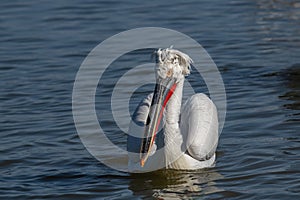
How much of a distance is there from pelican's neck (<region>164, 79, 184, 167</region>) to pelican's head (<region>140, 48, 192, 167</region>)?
6 centimetres

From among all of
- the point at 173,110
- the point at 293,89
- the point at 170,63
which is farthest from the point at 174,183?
the point at 293,89

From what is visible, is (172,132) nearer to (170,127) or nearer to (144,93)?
(170,127)

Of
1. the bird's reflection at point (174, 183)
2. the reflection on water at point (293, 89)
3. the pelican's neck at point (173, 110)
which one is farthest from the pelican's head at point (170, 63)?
the reflection on water at point (293, 89)

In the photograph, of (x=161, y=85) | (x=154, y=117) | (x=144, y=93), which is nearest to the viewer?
(x=154, y=117)

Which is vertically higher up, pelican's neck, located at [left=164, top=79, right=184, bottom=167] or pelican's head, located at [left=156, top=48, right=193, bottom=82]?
pelican's head, located at [left=156, top=48, right=193, bottom=82]

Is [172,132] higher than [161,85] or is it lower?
lower

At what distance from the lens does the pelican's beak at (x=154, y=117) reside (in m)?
6.55

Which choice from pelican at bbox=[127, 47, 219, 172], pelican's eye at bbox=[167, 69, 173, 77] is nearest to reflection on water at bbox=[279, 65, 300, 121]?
pelican at bbox=[127, 47, 219, 172]

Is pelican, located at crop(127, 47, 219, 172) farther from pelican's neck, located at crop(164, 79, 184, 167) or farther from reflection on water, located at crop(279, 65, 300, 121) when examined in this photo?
reflection on water, located at crop(279, 65, 300, 121)

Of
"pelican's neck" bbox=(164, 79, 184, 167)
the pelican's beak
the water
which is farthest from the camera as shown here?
the water

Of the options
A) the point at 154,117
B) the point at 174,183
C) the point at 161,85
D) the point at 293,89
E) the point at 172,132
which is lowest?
the point at 174,183

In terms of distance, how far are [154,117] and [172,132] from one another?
9.0 inches

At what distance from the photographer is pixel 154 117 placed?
6551 millimetres

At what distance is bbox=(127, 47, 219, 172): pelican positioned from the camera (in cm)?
662
